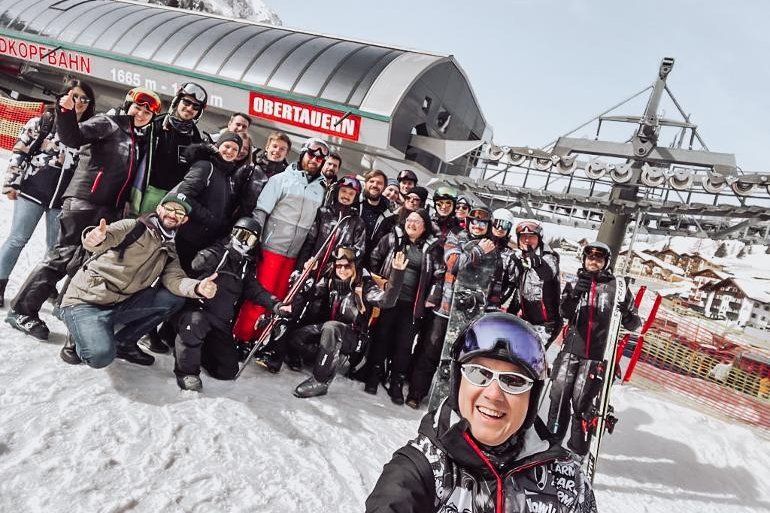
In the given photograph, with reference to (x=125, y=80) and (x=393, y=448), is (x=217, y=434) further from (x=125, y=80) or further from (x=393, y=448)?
(x=125, y=80)

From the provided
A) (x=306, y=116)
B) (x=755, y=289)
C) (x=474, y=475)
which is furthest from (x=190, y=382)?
(x=755, y=289)

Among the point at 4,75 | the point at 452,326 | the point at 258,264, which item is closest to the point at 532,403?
the point at 452,326

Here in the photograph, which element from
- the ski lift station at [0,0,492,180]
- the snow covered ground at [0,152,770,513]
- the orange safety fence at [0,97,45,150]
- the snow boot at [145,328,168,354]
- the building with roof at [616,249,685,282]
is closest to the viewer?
the snow covered ground at [0,152,770,513]

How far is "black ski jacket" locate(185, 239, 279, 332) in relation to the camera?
347cm

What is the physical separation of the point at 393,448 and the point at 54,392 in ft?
8.16

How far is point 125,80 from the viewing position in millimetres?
19516

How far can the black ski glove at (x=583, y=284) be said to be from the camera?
169 inches

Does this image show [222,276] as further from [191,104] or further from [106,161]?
[191,104]

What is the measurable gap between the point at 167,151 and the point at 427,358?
128 inches

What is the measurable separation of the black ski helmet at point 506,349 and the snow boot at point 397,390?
120 inches

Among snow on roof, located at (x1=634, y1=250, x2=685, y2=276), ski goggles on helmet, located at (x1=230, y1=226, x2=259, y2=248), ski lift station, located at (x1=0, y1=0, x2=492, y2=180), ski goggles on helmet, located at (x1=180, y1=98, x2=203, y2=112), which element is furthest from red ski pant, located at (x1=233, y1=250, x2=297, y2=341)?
snow on roof, located at (x1=634, y1=250, x2=685, y2=276)

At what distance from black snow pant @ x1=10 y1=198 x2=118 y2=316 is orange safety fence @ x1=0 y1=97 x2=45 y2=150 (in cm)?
1358

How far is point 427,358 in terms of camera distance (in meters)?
4.55

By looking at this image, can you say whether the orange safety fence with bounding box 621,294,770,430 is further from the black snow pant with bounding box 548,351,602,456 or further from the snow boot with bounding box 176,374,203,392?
the snow boot with bounding box 176,374,203,392
